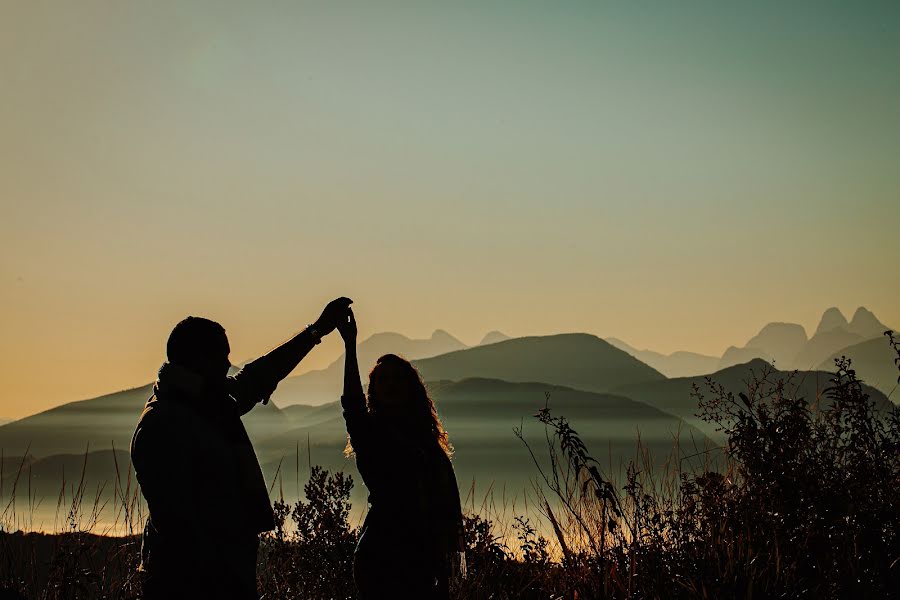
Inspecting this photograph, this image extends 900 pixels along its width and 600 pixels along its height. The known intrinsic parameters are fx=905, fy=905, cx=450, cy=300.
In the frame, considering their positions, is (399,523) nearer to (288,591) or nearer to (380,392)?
(380,392)

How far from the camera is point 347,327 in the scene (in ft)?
15.5

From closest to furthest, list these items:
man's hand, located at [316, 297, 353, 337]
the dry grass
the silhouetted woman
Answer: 1. the silhouetted woman
2. man's hand, located at [316, 297, 353, 337]
3. the dry grass

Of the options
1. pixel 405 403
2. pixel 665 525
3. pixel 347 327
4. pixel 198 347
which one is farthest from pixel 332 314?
pixel 665 525

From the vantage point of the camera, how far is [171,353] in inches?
157

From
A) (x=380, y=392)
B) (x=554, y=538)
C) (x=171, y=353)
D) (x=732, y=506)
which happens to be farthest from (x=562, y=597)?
(x=171, y=353)

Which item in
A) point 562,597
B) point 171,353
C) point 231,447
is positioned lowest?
point 562,597

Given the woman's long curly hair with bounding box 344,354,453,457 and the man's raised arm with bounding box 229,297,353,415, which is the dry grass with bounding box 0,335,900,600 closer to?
the woman's long curly hair with bounding box 344,354,453,457

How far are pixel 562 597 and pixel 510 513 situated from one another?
6.47ft

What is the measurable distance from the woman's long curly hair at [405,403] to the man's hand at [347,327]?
226 millimetres

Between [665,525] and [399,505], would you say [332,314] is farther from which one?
[665,525]

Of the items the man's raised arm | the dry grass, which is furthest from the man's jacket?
the dry grass

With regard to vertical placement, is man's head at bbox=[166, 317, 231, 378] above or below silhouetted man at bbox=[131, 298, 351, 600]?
above

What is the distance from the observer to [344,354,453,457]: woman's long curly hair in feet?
15.1

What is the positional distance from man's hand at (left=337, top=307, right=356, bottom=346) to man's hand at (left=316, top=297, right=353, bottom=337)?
14 millimetres
